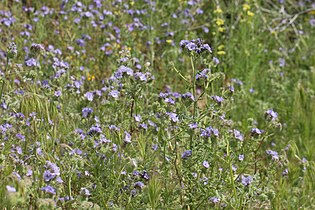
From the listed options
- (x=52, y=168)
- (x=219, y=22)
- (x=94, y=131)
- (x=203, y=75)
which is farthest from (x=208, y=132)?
(x=219, y=22)

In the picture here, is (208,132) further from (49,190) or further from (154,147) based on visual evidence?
(49,190)

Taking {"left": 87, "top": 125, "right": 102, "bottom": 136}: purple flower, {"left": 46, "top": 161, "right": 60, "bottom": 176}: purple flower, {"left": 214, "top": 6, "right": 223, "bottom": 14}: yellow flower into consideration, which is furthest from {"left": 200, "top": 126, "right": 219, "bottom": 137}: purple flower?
{"left": 214, "top": 6, "right": 223, "bottom": 14}: yellow flower

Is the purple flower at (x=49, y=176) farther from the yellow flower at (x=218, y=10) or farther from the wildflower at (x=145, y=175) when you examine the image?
the yellow flower at (x=218, y=10)

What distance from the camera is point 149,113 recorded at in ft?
11.4

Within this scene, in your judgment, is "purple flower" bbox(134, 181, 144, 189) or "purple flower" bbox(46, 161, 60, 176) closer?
"purple flower" bbox(46, 161, 60, 176)

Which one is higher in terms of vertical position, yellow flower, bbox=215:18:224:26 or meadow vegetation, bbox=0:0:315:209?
yellow flower, bbox=215:18:224:26

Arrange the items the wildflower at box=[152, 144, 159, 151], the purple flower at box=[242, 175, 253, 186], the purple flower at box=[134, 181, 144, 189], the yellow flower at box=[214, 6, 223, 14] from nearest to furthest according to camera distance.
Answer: the purple flower at box=[134, 181, 144, 189]
the purple flower at box=[242, 175, 253, 186]
the wildflower at box=[152, 144, 159, 151]
the yellow flower at box=[214, 6, 223, 14]

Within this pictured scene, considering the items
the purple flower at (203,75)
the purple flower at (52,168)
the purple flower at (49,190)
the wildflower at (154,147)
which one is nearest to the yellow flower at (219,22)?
the wildflower at (154,147)

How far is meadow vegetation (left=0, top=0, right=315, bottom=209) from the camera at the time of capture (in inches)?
118

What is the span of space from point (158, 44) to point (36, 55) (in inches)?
70.3

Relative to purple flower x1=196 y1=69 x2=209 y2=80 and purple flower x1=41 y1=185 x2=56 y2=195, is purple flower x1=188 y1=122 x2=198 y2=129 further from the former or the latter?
purple flower x1=41 y1=185 x2=56 y2=195

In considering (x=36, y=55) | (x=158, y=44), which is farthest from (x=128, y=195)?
(x=158, y=44)

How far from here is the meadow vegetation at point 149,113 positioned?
118 inches

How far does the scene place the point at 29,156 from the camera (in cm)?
301
